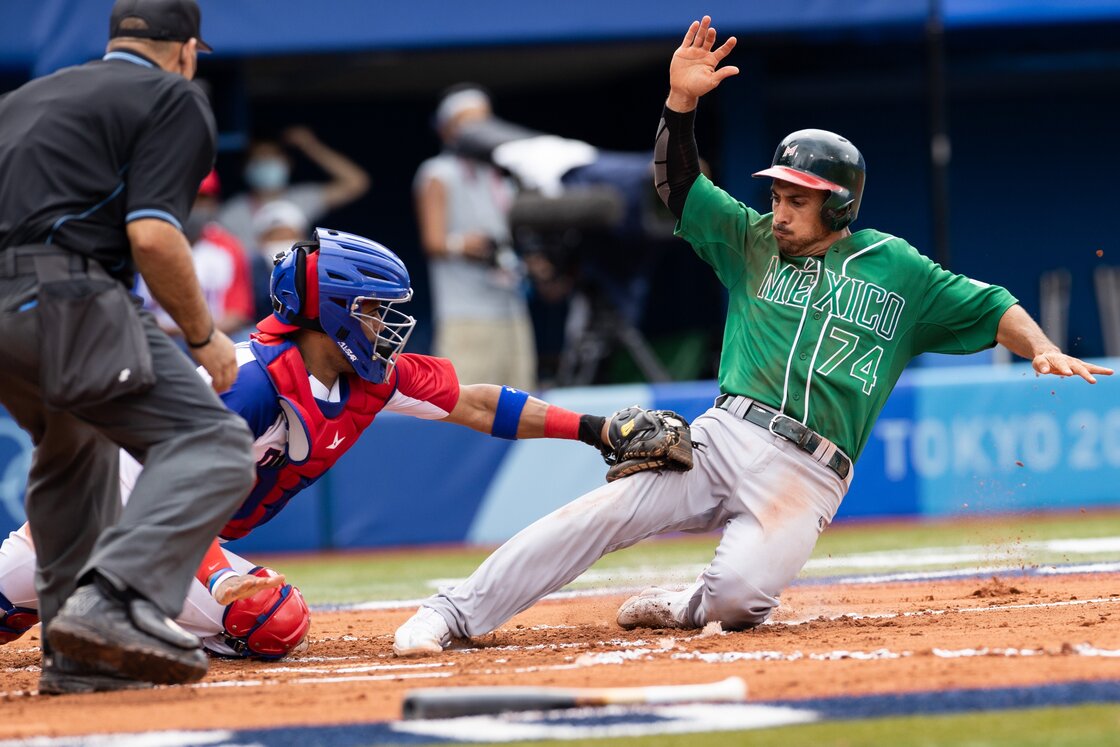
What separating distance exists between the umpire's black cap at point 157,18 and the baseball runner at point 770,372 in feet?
6.36

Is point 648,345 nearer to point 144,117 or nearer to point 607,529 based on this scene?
point 607,529

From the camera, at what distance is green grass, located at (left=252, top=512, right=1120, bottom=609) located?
8.30 m

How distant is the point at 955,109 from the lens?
57.2ft

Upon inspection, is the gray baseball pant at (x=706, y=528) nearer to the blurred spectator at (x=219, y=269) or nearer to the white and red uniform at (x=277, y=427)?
the white and red uniform at (x=277, y=427)

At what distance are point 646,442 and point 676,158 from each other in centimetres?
116

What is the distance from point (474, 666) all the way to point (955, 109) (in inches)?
544

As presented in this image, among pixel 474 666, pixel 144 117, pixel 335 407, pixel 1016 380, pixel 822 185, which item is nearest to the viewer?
pixel 144 117

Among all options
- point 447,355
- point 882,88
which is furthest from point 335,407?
point 882,88

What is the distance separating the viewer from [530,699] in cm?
395

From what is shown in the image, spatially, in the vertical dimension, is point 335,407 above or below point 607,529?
above

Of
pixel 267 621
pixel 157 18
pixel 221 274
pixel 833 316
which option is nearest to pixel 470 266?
pixel 221 274

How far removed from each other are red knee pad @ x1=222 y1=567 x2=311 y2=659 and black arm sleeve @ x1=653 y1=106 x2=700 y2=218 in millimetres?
2099

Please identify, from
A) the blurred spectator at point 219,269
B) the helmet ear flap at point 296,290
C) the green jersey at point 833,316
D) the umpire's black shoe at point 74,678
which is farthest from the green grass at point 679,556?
the umpire's black shoe at point 74,678

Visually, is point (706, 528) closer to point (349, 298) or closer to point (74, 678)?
point (349, 298)
